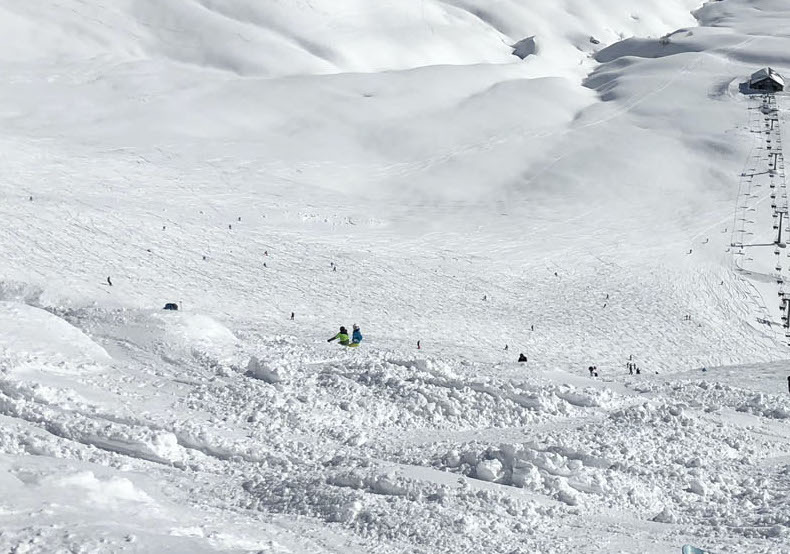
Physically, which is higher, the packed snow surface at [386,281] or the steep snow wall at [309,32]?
the steep snow wall at [309,32]

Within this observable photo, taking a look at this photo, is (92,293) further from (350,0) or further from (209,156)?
(350,0)

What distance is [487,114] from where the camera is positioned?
8650cm

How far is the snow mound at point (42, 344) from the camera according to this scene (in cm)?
1642

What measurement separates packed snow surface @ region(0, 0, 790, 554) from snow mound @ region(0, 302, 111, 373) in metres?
0.09

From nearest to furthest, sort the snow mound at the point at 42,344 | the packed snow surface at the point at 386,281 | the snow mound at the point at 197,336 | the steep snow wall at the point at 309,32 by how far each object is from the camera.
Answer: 1. the packed snow surface at the point at 386,281
2. the snow mound at the point at 42,344
3. the snow mound at the point at 197,336
4. the steep snow wall at the point at 309,32

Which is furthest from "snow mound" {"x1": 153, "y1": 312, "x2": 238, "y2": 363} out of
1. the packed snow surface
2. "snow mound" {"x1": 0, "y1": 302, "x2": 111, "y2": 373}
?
"snow mound" {"x1": 0, "y1": 302, "x2": 111, "y2": 373}

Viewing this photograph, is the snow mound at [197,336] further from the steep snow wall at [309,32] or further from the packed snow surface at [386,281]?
the steep snow wall at [309,32]

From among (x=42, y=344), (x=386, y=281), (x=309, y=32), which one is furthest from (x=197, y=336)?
(x=309, y=32)

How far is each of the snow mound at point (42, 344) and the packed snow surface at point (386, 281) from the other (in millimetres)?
89

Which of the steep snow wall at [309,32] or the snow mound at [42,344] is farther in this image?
the steep snow wall at [309,32]

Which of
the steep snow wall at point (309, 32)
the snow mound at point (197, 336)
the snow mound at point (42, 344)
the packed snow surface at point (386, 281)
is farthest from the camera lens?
the steep snow wall at point (309, 32)

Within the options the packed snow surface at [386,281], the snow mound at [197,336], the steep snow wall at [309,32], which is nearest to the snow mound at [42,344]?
the packed snow surface at [386,281]

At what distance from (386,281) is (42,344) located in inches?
1260

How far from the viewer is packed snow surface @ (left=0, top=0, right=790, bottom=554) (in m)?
12.8
